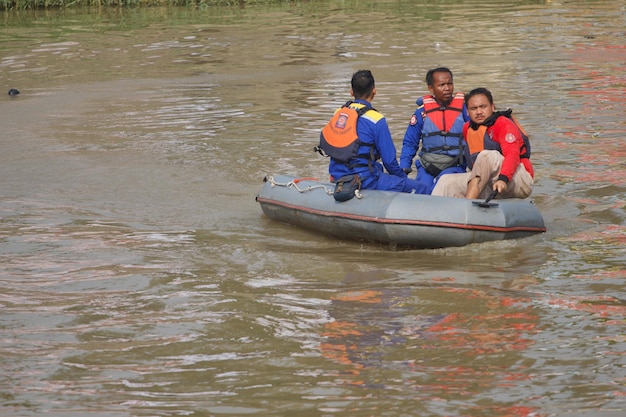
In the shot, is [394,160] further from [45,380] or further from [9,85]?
[9,85]

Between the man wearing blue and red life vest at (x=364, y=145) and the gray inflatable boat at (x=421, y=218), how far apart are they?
0.59 feet

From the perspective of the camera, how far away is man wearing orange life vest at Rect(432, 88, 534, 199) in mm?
6816

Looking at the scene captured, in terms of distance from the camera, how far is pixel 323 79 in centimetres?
1522

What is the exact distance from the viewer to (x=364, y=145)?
22.9 feet

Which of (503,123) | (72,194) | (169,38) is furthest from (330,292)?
(169,38)

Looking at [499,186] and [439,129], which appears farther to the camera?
[439,129]

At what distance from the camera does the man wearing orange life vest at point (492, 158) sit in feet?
22.4

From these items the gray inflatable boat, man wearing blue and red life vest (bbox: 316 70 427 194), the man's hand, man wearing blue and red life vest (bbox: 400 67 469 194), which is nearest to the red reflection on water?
the gray inflatable boat

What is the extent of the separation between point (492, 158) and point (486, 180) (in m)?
Result: 0.16

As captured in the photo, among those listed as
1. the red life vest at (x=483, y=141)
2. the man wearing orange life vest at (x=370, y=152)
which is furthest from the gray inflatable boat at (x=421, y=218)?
the red life vest at (x=483, y=141)

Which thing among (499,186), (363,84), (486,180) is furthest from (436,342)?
(363,84)

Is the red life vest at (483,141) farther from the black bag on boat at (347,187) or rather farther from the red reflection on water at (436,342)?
the red reflection on water at (436,342)

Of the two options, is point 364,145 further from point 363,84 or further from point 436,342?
point 436,342

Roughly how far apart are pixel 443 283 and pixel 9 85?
11.9 m
